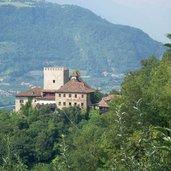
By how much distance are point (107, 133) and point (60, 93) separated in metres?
41.2

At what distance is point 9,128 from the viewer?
74.2m

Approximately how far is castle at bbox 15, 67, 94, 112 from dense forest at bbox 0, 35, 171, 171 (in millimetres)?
2188

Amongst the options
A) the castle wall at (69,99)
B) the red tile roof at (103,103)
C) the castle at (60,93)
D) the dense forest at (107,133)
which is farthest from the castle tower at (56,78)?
the red tile roof at (103,103)

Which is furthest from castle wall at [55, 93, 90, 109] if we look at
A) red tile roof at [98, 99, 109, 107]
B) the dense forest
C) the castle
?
red tile roof at [98, 99, 109, 107]

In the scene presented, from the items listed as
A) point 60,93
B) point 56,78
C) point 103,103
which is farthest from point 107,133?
point 56,78

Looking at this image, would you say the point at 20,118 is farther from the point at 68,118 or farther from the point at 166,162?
the point at 166,162

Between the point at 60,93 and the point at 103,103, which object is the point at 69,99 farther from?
the point at 103,103

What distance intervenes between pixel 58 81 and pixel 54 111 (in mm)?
8274

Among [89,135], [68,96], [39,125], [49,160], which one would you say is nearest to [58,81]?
[68,96]

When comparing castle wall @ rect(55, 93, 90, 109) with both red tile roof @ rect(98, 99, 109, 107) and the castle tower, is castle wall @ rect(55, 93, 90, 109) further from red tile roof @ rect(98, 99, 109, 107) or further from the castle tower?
the castle tower

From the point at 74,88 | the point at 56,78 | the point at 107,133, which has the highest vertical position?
the point at 107,133

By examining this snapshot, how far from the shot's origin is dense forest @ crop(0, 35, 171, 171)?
50.1 ft

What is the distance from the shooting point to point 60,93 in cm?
8044

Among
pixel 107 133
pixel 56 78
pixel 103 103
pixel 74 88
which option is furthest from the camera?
pixel 56 78
